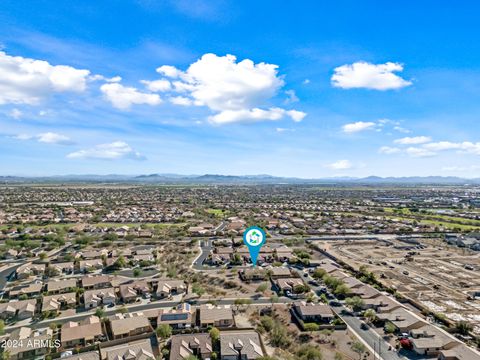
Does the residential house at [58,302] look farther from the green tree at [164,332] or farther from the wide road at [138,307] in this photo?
the green tree at [164,332]

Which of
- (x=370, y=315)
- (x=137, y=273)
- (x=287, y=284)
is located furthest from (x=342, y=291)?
(x=137, y=273)

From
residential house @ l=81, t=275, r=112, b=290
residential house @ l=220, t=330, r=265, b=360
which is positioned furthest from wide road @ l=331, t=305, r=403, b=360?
residential house @ l=81, t=275, r=112, b=290

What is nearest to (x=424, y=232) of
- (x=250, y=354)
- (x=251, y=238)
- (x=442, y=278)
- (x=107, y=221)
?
(x=442, y=278)

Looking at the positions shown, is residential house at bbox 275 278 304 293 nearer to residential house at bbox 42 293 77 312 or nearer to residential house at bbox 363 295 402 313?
residential house at bbox 363 295 402 313

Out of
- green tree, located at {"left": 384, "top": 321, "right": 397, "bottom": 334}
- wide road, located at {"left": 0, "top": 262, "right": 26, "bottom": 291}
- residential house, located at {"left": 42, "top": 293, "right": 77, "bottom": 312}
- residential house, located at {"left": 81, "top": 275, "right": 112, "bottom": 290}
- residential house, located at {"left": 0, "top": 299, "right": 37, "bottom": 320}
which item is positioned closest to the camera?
green tree, located at {"left": 384, "top": 321, "right": 397, "bottom": 334}

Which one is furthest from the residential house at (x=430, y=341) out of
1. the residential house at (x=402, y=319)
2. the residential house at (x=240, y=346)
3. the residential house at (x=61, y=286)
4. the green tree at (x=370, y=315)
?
the residential house at (x=61, y=286)

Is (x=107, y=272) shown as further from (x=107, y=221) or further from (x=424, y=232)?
(x=424, y=232)

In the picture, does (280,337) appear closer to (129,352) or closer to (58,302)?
(129,352)

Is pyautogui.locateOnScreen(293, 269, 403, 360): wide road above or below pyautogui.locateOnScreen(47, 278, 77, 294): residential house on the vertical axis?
below
